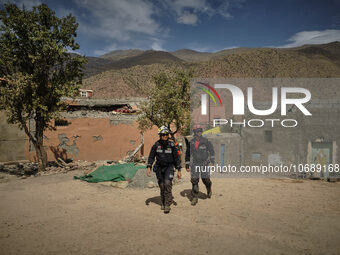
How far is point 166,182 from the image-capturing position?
599 centimetres

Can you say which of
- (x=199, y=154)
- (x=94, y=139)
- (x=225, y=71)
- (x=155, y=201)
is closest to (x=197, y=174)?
(x=199, y=154)

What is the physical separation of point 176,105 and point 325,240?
10550 millimetres

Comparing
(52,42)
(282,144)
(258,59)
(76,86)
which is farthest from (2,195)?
(258,59)

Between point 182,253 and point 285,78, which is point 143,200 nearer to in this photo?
point 182,253

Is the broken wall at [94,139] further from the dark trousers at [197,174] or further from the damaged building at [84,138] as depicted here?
the dark trousers at [197,174]

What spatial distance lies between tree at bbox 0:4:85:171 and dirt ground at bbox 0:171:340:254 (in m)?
4.44

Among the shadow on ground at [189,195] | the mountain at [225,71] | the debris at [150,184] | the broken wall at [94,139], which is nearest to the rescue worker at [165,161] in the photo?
the shadow on ground at [189,195]

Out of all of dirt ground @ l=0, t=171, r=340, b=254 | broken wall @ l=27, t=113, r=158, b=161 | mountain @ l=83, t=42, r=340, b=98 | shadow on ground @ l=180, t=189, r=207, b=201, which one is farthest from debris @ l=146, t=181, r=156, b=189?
mountain @ l=83, t=42, r=340, b=98

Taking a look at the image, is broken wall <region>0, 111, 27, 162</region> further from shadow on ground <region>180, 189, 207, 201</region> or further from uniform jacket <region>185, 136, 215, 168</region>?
uniform jacket <region>185, 136, 215, 168</region>

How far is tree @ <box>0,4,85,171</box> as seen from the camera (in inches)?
416

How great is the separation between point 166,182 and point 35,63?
30.0 feet

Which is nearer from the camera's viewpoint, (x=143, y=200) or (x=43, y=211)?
(x=43, y=211)

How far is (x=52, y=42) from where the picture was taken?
10.7m

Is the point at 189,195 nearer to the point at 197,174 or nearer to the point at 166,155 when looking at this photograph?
the point at 197,174
